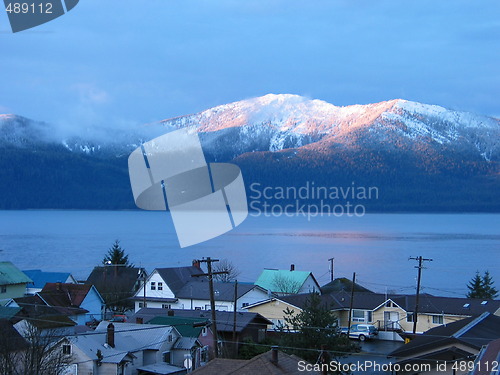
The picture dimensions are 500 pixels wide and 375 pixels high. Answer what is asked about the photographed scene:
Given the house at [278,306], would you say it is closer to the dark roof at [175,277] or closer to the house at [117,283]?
the dark roof at [175,277]

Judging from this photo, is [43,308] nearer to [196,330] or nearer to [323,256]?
[196,330]

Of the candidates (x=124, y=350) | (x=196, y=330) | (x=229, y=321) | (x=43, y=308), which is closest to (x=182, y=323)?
(x=196, y=330)

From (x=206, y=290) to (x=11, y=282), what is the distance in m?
9.59

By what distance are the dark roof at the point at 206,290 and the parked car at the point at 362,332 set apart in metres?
7.60

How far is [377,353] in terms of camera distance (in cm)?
2633

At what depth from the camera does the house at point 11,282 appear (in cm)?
3556

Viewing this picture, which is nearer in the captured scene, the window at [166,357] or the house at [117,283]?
the window at [166,357]

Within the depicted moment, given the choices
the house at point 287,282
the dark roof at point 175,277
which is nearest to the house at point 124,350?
the dark roof at point 175,277

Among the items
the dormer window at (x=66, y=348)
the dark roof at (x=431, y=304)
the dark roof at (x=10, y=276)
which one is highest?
the dark roof at (x=10, y=276)

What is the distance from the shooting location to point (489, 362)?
11977 millimetres

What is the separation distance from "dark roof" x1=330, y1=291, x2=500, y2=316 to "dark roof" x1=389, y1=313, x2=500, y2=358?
11.2m

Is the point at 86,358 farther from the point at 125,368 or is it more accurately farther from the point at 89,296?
the point at 89,296

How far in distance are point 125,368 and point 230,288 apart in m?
16.0

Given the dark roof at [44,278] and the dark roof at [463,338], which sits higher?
the dark roof at [44,278]
